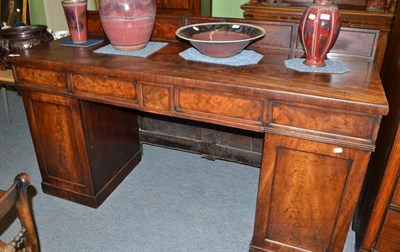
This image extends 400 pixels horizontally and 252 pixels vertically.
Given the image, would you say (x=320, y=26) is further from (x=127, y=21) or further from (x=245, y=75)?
(x=127, y=21)

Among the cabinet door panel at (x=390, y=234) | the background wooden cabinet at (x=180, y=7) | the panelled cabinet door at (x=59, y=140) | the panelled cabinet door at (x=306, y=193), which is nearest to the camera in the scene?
the panelled cabinet door at (x=306, y=193)

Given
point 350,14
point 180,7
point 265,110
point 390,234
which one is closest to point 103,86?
point 265,110

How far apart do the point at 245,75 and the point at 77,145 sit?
962 millimetres

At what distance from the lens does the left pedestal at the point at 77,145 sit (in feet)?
5.56

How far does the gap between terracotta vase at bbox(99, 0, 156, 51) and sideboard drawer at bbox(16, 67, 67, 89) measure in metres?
0.29

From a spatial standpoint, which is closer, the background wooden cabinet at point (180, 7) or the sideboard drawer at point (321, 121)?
the sideboard drawer at point (321, 121)

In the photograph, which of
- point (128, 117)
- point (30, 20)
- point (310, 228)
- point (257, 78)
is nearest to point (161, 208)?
point (128, 117)

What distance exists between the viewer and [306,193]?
1338 mm

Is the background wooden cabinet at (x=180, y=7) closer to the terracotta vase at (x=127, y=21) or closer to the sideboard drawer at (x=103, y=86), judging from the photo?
the terracotta vase at (x=127, y=21)

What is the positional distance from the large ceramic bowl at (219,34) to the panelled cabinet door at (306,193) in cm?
42

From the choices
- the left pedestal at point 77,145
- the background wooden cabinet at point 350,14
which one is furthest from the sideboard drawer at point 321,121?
the background wooden cabinet at point 350,14

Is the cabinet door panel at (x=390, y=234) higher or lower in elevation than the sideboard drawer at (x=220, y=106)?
lower

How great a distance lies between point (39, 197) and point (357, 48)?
1872mm

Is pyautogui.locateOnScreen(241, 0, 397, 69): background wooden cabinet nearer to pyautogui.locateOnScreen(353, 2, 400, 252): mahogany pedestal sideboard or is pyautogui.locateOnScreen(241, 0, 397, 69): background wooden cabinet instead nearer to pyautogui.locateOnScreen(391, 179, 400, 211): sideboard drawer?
pyautogui.locateOnScreen(353, 2, 400, 252): mahogany pedestal sideboard
